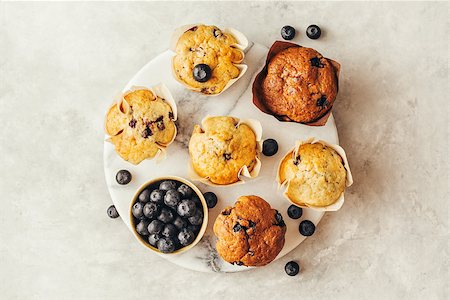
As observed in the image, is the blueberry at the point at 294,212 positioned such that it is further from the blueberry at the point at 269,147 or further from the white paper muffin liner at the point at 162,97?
the white paper muffin liner at the point at 162,97

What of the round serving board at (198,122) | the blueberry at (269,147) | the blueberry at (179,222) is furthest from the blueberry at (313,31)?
the blueberry at (179,222)

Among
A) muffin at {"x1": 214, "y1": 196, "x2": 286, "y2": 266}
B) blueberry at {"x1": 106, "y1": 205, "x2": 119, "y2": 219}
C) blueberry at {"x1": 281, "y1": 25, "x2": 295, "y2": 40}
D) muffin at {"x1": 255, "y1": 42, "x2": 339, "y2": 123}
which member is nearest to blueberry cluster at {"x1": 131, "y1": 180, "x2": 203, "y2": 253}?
muffin at {"x1": 214, "y1": 196, "x2": 286, "y2": 266}

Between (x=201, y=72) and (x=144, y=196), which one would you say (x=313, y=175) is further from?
(x=144, y=196)

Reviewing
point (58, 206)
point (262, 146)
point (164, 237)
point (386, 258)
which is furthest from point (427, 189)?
point (58, 206)

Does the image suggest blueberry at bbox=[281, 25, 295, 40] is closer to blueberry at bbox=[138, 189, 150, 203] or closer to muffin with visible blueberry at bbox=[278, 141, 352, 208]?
muffin with visible blueberry at bbox=[278, 141, 352, 208]

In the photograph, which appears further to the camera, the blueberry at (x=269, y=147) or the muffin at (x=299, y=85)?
the blueberry at (x=269, y=147)
